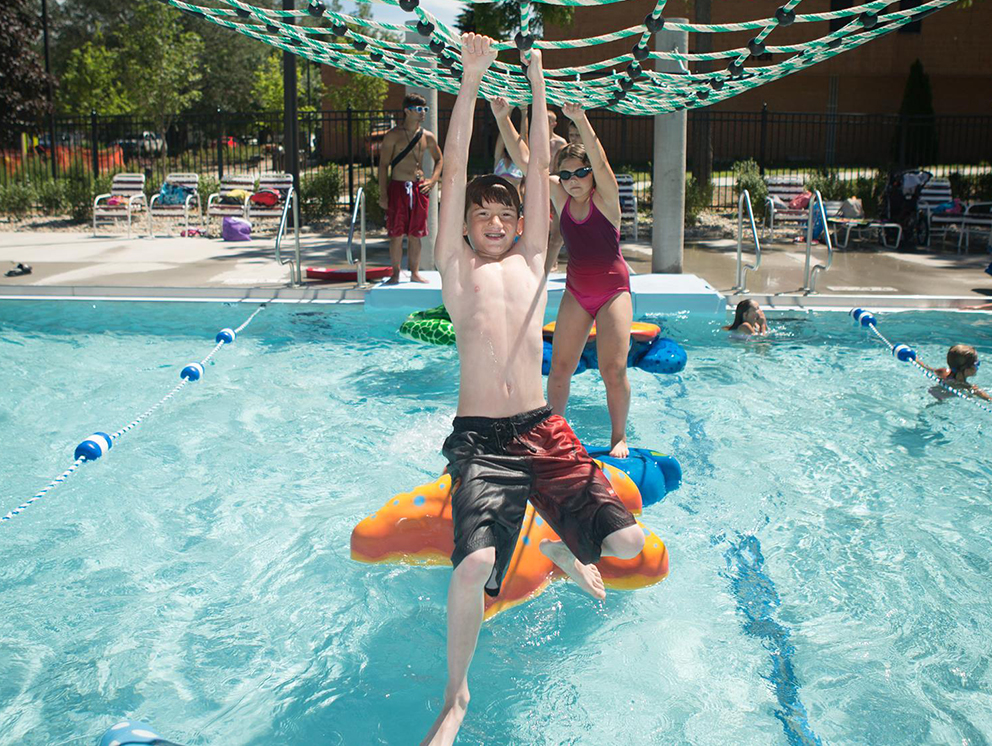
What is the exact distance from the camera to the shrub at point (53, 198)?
18.4 metres

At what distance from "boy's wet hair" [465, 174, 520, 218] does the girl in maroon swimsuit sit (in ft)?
5.00

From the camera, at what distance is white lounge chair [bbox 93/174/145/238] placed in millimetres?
16425

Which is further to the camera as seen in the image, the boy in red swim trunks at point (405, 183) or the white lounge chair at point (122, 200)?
the white lounge chair at point (122, 200)

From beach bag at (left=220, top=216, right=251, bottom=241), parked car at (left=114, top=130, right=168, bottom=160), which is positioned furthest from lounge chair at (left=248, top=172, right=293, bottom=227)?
parked car at (left=114, top=130, right=168, bottom=160)

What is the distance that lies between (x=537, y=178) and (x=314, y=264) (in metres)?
9.36

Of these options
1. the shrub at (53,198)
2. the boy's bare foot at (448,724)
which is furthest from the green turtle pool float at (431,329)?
the shrub at (53,198)

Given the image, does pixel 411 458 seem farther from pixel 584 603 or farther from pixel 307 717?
pixel 307 717

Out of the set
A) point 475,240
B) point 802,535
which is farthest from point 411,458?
point 475,240

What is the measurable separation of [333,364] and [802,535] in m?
4.81

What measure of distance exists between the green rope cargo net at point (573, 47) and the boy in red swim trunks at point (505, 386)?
2.94 feet

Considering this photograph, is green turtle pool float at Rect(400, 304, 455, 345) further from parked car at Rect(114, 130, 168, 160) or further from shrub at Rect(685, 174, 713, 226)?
parked car at Rect(114, 130, 168, 160)

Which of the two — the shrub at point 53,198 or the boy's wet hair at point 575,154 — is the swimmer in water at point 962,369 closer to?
the boy's wet hair at point 575,154

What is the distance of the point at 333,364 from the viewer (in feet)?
28.3

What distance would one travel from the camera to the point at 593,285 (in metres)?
5.21
